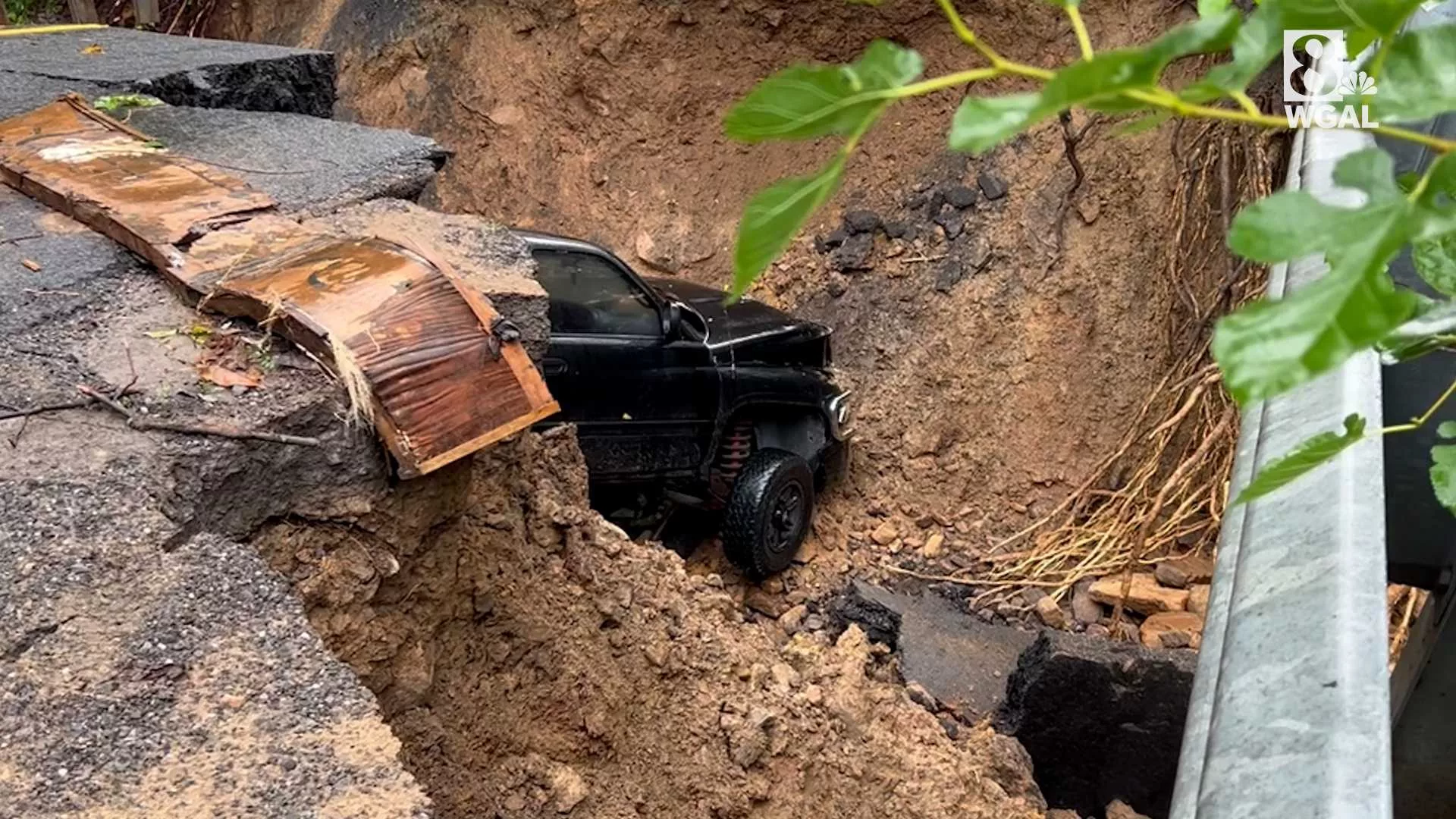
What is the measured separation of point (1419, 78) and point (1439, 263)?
382mm

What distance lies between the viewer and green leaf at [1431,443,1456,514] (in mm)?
957

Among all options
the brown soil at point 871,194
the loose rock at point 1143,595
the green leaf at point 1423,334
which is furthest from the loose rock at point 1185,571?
the green leaf at point 1423,334

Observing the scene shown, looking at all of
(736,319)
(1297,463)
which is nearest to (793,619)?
(736,319)

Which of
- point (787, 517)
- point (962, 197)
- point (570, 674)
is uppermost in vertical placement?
point (962, 197)

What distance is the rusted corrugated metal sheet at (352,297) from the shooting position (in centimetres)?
256

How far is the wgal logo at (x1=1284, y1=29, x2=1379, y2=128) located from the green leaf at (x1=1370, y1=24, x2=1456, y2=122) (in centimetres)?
2

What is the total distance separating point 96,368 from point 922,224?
639cm

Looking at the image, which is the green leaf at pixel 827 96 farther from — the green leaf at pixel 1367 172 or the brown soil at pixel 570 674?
the brown soil at pixel 570 674

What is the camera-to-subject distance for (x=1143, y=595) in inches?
244

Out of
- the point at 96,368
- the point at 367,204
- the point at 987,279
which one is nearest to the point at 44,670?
the point at 96,368

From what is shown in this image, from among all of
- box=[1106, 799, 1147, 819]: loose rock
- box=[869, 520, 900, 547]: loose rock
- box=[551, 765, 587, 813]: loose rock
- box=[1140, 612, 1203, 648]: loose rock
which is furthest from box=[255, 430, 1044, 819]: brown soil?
box=[869, 520, 900, 547]: loose rock

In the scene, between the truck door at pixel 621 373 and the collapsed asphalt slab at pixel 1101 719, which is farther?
the truck door at pixel 621 373

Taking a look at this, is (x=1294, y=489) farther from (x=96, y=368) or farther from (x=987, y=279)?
(x=987, y=279)

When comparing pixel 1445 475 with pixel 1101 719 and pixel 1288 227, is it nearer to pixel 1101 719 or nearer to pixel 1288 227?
pixel 1288 227
